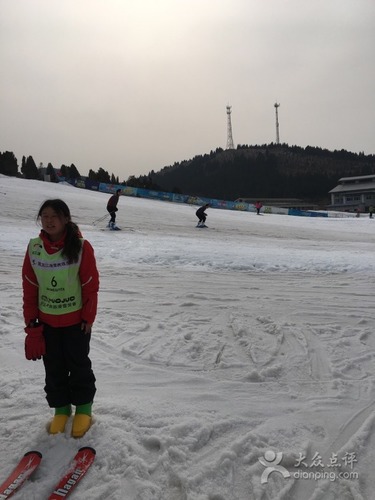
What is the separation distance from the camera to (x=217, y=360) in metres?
4.19

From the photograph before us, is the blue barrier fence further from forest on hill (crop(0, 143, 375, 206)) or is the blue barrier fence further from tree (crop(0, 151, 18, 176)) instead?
forest on hill (crop(0, 143, 375, 206))

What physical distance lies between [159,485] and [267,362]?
2066 mm

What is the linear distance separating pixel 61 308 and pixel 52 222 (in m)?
0.67

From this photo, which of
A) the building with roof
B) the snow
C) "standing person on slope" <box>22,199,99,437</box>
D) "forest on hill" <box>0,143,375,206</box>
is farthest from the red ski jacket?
"forest on hill" <box>0,143,375,206</box>

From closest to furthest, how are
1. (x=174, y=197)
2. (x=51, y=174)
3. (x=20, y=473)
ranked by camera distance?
(x=20, y=473) → (x=174, y=197) → (x=51, y=174)

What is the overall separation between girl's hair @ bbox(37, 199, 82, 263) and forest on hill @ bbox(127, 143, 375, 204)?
106 metres

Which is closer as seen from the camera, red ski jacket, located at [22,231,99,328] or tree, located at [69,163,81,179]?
red ski jacket, located at [22,231,99,328]

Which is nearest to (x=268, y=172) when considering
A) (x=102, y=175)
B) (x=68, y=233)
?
(x=102, y=175)

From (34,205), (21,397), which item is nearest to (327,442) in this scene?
(21,397)

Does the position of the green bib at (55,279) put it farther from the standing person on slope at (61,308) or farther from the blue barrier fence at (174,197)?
the blue barrier fence at (174,197)

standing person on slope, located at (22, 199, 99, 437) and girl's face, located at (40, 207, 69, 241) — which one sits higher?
girl's face, located at (40, 207, 69, 241)

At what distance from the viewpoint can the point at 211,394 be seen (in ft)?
11.3

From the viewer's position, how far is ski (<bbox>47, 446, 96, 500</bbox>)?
228 centimetres

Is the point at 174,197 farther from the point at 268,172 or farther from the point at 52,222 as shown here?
the point at 268,172
